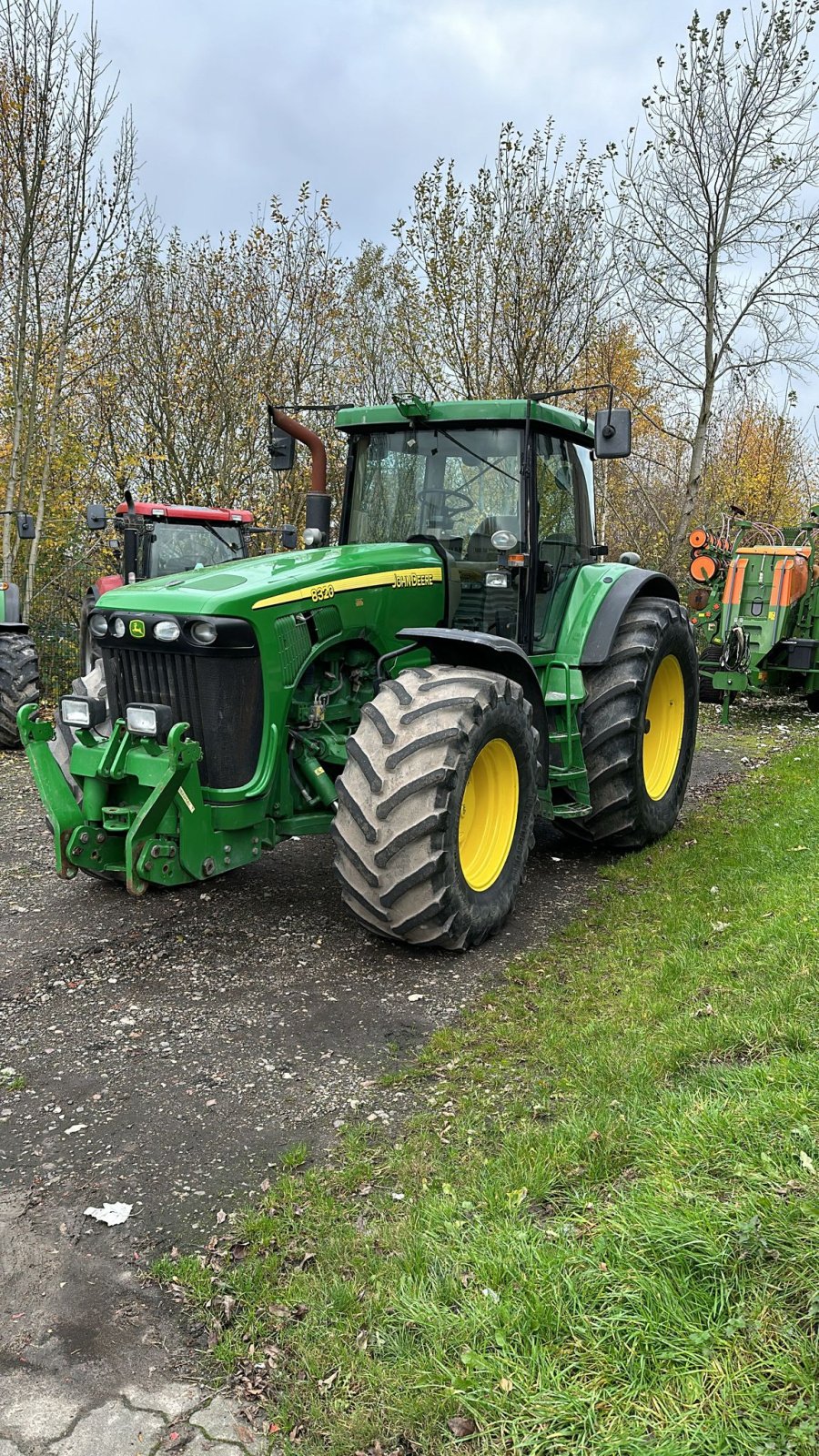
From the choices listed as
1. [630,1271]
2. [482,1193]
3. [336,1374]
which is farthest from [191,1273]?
[630,1271]

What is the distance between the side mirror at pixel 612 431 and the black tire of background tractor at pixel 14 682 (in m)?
5.75

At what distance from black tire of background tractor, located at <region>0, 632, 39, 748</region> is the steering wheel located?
4934 mm

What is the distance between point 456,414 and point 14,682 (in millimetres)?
5409

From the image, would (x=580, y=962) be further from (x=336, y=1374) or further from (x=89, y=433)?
(x=89, y=433)

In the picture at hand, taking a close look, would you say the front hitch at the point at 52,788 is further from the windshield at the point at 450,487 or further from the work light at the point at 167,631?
the windshield at the point at 450,487

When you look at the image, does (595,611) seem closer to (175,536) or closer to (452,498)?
(452,498)

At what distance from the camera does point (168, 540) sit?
11.1 meters

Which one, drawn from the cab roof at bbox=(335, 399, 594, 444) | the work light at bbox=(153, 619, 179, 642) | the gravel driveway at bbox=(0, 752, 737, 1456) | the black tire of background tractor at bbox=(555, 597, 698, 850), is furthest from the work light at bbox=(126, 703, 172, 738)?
the black tire of background tractor at bbox=(555, 597, 698, 850)

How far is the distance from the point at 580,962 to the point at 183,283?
15.2m

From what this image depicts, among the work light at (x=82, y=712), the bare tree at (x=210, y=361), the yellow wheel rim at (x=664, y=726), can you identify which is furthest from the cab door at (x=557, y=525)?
the bare tree at (x=210, y=361)

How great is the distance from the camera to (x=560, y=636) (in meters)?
5.94

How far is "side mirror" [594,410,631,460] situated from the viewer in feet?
17.6

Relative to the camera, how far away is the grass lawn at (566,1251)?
196cm

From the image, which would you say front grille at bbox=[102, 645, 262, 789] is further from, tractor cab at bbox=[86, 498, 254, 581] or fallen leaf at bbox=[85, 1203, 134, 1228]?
tractor cab at bbox=[86, 498, 254, 581]
